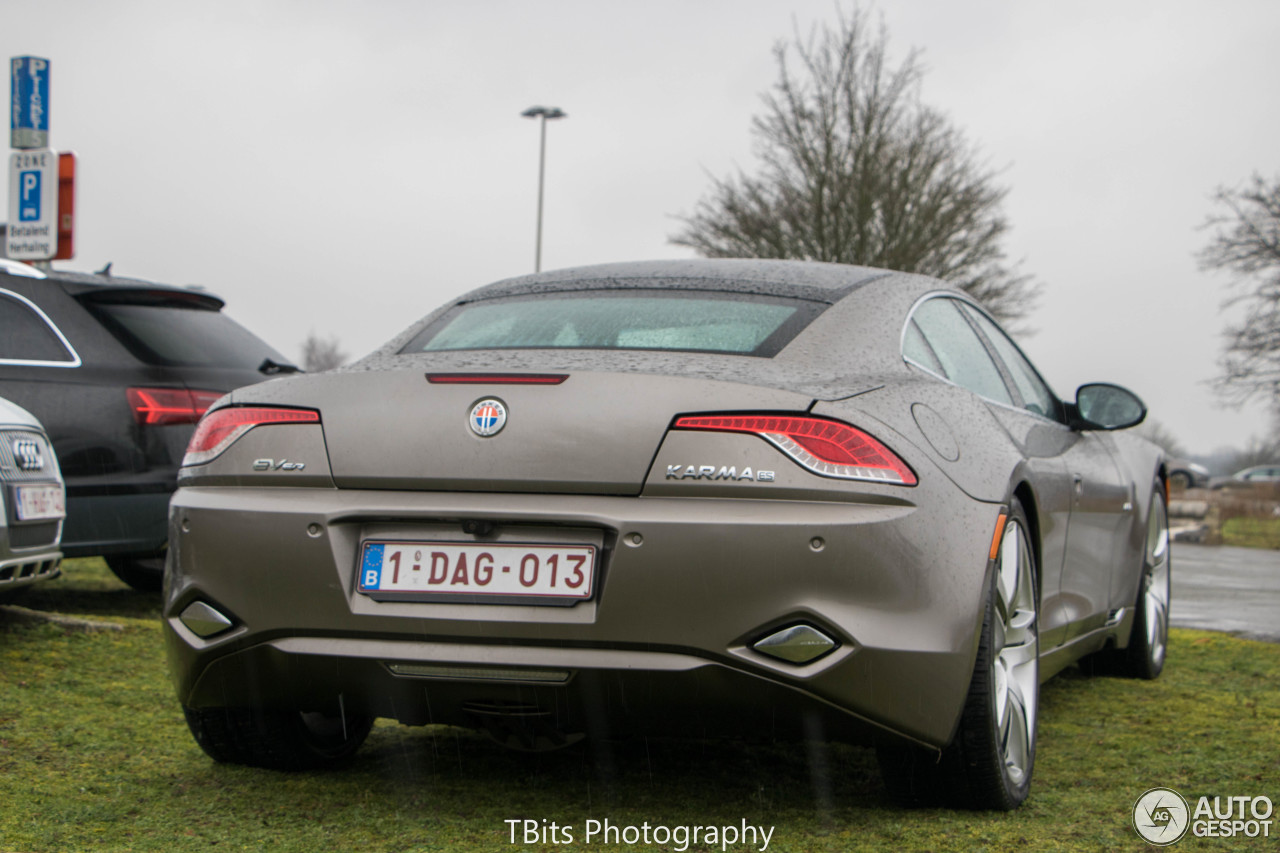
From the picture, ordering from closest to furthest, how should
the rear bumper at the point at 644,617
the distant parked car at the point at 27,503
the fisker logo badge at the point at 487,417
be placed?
the rear bumper at the point at 644,617 < the fisker logo badge at the point at 487,417 < the distant parked car at the point at 27,503

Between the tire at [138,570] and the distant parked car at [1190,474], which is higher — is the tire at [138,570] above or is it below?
above

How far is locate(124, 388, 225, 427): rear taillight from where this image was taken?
239 inches

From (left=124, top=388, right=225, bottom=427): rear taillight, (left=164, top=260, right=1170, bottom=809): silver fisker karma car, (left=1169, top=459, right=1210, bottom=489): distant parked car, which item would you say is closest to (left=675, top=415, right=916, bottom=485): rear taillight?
(left=164, top=260, right=1170, bottom=809): silver fisker karma car

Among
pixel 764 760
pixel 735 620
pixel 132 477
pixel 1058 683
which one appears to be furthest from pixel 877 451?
pixel 132 477

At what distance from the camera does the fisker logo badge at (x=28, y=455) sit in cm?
474

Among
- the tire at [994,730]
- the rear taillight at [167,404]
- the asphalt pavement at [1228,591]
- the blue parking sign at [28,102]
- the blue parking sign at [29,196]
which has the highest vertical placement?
the blue parking sign at [28,102]

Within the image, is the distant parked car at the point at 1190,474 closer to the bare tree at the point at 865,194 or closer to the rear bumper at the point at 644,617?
the bare tree at the point at 865,194

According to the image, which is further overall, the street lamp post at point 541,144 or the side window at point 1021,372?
the street lamp post at point 541,144

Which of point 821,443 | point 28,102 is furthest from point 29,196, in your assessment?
point 821,443

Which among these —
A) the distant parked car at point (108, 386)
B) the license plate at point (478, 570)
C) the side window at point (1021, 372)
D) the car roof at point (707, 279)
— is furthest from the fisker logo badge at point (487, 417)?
the distant parked car at point (108, 386)

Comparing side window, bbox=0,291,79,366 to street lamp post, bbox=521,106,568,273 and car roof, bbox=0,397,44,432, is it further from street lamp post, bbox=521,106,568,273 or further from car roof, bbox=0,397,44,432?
street lamp post, bbox=521,106,568,273

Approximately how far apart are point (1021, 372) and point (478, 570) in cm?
246

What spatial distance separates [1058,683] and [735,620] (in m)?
3.18

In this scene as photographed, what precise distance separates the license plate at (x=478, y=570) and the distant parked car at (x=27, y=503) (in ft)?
7.64
